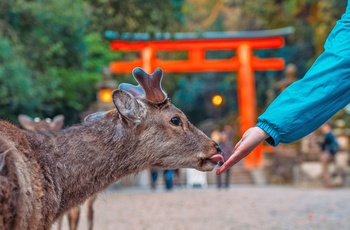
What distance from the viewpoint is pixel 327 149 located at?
23.1m

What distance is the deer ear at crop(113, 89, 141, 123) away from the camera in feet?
16.5

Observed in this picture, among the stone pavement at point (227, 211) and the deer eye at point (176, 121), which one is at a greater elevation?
the deer eye at point (176, 121)

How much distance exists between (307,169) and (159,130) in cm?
2128

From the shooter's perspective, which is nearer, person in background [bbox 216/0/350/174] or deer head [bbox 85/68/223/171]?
person in background [bbox 216/0/350/174]

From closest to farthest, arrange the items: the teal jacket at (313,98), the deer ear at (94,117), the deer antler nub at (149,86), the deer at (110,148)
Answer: the teal jacket at (313,98)
the deer at (110,148)
the deer antler nub at (149,86)
the deer ear at (94,117)

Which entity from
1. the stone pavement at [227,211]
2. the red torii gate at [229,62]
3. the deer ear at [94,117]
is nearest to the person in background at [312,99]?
the deer ear at [94,117]

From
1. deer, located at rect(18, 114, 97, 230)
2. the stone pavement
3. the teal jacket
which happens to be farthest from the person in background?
deer, located at rect(18, 114, 97, 230)

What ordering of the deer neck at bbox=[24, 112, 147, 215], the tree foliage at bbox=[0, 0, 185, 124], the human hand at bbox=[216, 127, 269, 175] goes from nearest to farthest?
the human hand at bbox=[216, 127, 269, 175]
the deer neck at bbox=[24, 112, 147, 215]
the tree foliage at bbox=[0, 0, 185, 124]

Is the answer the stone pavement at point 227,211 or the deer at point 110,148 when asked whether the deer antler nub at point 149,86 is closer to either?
the deer at point 110,148

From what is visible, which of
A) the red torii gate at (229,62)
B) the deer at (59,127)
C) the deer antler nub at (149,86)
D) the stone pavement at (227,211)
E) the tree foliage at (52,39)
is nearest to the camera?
the deer antler nub at (149,86)

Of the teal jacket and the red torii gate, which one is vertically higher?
the red torii gate

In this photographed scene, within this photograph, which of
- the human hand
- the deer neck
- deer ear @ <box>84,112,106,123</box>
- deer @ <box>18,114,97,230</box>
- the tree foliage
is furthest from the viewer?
the tree foliage

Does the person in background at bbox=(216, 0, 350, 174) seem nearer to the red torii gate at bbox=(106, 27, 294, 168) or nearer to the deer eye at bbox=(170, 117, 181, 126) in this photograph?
the deer eye at bbox=(170, 117, 181, 126)

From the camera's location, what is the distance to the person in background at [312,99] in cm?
380
